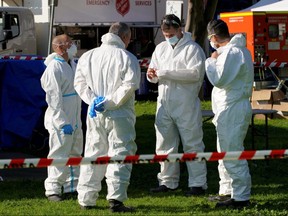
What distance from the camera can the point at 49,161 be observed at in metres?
7.41

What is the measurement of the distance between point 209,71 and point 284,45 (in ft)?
51.2

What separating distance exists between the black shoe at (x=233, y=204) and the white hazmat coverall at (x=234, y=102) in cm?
5

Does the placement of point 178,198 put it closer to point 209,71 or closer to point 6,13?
point 209,71

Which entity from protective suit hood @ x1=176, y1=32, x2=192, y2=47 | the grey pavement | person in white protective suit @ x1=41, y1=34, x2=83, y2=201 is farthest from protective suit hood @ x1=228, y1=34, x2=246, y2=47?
the grey pavement

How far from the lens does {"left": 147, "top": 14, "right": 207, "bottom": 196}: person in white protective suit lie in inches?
393

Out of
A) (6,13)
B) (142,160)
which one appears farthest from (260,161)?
(6,13)

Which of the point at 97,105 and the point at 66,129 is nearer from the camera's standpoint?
the point at 97,105

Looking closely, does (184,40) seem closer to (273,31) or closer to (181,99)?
(181,99)

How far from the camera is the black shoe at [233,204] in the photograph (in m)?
9.06

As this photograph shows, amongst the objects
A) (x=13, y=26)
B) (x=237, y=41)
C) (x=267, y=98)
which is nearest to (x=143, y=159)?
(x=237, y=41)

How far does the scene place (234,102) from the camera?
8.95 metres

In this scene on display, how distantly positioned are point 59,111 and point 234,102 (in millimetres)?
2011

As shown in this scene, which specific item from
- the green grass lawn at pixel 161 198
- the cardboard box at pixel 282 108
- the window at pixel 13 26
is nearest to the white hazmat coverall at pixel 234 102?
the green grass lawn at pixel 161 198

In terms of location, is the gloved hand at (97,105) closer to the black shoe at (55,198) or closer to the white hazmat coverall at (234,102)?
the white hazmat coverall at (234,102)
